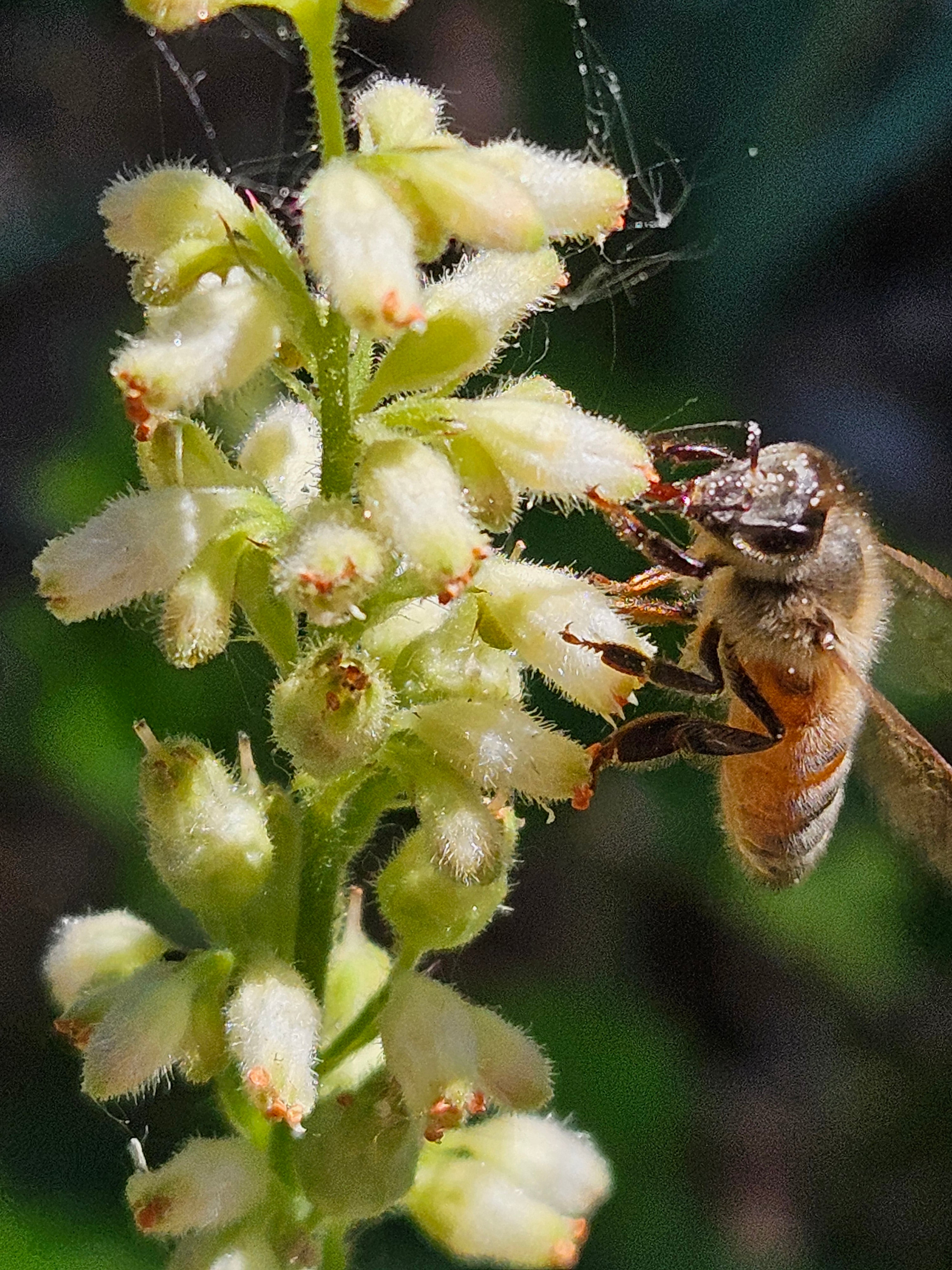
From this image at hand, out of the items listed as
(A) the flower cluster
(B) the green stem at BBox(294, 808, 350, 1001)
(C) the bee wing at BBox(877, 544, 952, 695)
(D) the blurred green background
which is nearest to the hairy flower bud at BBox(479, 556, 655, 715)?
(A) the flower cluster

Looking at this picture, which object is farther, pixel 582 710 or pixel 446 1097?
pixel 582 710

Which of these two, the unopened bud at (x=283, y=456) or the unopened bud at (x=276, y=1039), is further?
the unopened bud at (x=283, y=456)

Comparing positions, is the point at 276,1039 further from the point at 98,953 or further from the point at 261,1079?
the point at 98,953

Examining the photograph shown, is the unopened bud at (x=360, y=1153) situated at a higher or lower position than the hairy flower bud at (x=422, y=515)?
lower

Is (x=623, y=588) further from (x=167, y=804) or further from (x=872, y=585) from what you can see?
(x=167, y=804)

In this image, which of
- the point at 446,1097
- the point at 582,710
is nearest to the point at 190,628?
the point at 446,1097

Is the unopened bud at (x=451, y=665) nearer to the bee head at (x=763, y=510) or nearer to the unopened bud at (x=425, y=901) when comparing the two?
the unopened bud at (x=425, y=901)

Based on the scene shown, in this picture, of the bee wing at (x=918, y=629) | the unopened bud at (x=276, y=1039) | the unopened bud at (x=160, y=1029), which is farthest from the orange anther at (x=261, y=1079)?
the bee wing at (x=918, y=629)
